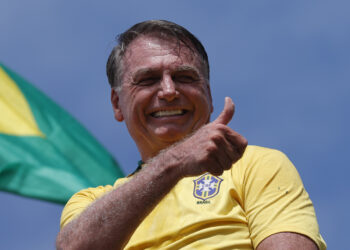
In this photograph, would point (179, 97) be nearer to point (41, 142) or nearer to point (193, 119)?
point (193, 119)

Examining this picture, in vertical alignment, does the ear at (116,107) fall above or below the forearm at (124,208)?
above

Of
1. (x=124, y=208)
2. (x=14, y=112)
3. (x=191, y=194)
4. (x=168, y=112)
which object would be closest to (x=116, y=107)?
(x=168, y=112)

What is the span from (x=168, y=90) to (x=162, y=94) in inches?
2.5

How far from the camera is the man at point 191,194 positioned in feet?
12.9

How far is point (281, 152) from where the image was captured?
4.50 meters

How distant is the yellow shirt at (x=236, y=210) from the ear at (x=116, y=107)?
1.35m

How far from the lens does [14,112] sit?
47.7ft

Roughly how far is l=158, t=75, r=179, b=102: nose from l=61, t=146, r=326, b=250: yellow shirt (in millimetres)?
706

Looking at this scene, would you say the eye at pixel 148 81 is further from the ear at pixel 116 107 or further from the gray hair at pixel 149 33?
the ear at pixel 116 107

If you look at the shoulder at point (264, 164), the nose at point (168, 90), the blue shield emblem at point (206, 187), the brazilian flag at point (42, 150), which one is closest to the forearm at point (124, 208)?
the blue shield emblem at point (206, 187)

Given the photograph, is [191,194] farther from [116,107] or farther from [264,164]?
[116,107]

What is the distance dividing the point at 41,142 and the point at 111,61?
8858 millimetres

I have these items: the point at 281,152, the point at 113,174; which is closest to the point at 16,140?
the point at 113,174

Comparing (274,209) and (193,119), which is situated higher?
(193,119)
